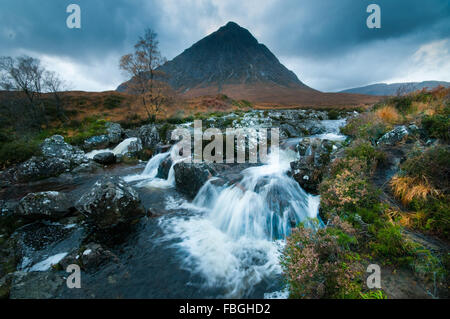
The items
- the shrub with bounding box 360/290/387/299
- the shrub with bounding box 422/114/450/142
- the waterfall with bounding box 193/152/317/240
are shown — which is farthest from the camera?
the waterfall with bounding box 193/152/317/240

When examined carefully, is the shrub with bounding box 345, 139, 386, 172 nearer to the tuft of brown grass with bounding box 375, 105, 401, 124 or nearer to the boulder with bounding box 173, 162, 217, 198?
the tuft of brown grass with bounding box 375, 105, 401, 124

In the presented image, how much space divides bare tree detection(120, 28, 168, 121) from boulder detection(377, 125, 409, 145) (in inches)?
839

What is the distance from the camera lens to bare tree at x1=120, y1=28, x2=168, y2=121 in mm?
18328

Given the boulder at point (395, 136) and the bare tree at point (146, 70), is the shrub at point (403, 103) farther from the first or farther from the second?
the bare tree at point (146, 70)

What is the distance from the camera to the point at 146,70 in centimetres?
1931

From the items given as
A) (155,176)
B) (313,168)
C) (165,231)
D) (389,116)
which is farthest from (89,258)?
(389,116)

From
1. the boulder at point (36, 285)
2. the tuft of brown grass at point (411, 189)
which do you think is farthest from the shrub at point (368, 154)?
the boulder at point (36, 285)

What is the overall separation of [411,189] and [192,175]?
25.2ft

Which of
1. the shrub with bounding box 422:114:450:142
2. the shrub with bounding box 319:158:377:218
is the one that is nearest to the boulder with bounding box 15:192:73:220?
the shrub with bounding box 319:158:377:218

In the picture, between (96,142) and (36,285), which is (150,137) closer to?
(96,142)

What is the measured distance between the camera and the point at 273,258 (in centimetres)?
472

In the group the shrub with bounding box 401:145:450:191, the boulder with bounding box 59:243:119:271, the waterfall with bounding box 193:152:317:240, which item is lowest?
the boulder with bounding box 59:243:119:271

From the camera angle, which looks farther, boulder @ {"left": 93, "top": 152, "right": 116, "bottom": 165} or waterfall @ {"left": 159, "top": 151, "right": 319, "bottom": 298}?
boulder @ {"left": 93, "top": 152, "right": 116, "bottom": 165}
